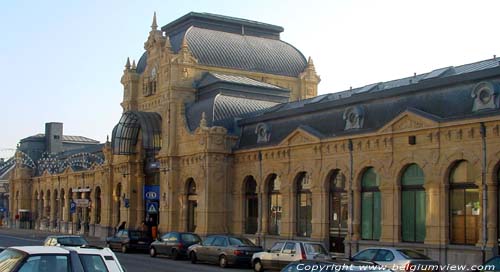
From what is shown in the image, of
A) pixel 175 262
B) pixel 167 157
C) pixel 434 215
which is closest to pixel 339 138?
pixel 434 215

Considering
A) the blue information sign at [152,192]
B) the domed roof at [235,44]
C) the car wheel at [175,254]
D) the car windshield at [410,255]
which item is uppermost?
the domed roof at [235,44]

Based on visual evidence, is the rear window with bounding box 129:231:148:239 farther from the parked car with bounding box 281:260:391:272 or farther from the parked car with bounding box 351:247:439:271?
the parked car with bounding box 281:260:391:272

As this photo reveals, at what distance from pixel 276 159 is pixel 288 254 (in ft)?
40.5

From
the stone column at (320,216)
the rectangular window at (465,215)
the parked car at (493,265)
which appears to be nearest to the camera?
the parked car at (493,265)

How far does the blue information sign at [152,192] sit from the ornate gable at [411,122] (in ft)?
75.4

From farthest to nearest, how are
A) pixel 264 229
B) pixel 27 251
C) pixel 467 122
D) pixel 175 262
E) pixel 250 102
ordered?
pixel 250 102
pixel 264 229
pixel 175 262
pixel 467 122
pixel 27 251

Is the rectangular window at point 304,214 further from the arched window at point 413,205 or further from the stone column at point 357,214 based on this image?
the arched window at point 413,205

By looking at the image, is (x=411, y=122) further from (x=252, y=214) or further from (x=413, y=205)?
(x=252, y=214)

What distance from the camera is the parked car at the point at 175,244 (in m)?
41.0

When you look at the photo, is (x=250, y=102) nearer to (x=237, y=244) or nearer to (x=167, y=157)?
(x=167, y=157)

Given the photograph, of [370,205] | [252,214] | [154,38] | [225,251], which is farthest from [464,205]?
[154,38]

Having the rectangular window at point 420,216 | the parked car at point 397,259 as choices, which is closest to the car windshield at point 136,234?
the rectangular window at point 420,216

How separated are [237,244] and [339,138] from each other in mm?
7397

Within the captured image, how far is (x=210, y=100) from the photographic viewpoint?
164 feet
